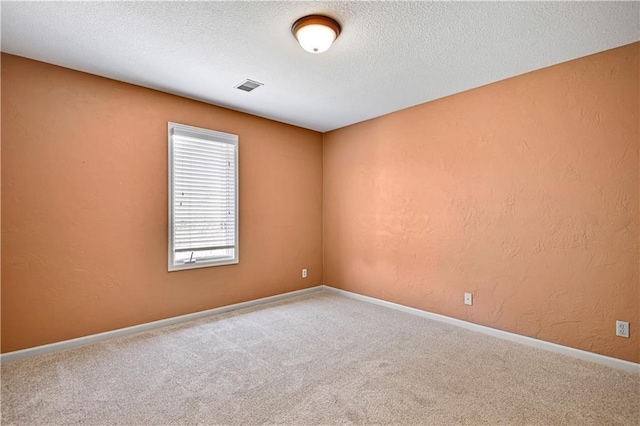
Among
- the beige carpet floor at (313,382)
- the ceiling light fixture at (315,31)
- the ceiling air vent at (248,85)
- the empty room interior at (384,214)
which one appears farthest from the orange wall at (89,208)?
the ceiling light fixture at (315,31)

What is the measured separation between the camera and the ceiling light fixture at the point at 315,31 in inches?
87.4

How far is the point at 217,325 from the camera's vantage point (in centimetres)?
357

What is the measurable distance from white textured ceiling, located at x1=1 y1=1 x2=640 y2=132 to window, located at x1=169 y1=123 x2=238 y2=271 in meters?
0.64

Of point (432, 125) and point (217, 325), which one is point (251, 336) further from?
point (432, 125)

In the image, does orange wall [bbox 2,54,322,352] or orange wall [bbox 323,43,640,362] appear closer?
orange wall [bbox 323,43,640,362]

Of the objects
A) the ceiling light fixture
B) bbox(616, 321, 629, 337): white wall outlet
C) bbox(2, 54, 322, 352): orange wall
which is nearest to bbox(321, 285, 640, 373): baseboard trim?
bbox(616, 321, 629, 337): white wall outlet

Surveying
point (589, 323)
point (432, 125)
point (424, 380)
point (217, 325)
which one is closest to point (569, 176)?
point (589, 323)

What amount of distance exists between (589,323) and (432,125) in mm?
2501

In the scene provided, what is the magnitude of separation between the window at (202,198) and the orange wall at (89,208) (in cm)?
11

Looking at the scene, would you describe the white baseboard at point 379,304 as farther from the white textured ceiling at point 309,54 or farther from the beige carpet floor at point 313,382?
the white textured ceiling at point 309,54

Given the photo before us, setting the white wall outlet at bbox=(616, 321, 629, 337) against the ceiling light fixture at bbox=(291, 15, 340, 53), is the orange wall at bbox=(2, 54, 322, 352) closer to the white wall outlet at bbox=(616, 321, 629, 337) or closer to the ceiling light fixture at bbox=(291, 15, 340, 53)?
the ceiling light fixture at bbox=(291, 15, 340, 53)

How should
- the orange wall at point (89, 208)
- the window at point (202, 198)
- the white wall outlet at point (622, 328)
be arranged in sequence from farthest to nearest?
the window at point (202, 198)
the orange wall at point (89, 208)
the white wall outlet at point (622, 328)

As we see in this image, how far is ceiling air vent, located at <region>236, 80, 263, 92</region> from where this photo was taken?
3305mm

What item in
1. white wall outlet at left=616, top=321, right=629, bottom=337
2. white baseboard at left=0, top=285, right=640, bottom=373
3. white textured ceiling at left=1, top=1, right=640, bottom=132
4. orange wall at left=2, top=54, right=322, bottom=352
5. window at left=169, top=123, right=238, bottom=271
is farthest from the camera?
window at left=169, top=123, right=238, bottom=271
